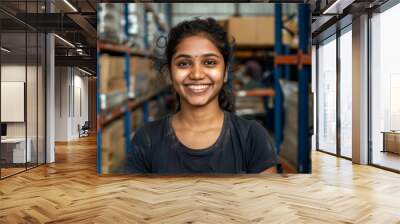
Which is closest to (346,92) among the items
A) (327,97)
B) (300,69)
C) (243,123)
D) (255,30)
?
(327,97)

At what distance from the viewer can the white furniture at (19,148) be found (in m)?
6.54

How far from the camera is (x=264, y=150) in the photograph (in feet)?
15.4

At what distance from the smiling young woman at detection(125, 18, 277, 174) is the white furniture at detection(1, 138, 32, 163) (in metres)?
2.91

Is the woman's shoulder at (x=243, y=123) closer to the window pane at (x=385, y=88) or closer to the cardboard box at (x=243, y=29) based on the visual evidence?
the cardboard box at (x=243, y=29)

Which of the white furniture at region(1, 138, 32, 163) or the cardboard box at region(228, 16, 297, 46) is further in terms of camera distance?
the white furniture at region(1, 138, 32, 163)

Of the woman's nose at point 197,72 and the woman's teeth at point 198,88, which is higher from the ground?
the woman's nose at point 197,72

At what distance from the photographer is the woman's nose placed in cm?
428

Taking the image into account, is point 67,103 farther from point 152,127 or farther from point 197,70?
point 197,70

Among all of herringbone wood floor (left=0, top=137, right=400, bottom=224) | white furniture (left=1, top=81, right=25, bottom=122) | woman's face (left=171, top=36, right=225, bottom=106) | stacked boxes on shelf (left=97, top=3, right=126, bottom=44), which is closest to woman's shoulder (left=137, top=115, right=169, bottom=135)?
woman's face (left=171, top=36, right=225, bottom=106)

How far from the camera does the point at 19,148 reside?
6.95m

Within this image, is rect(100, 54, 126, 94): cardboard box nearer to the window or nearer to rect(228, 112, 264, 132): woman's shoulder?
rect(228, 112, 264, 132): woman's shoulder

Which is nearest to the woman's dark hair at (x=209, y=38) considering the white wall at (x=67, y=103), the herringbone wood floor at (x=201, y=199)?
the herringbone wood floor at (x=201, y=199)

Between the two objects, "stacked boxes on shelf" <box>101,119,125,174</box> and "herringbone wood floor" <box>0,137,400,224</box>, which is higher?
"stacked boxes on shelf" <box>101,119,125,174</box>

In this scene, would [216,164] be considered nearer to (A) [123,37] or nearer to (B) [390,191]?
(A) [123,37]
